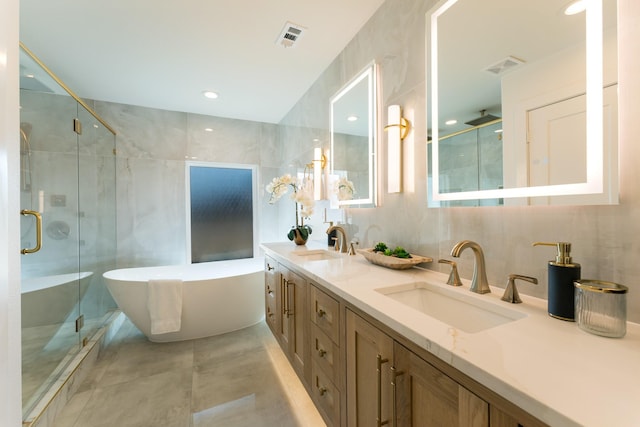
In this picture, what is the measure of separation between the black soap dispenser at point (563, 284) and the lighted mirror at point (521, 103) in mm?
193

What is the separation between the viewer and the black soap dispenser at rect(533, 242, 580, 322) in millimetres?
738

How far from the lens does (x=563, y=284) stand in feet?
2.45

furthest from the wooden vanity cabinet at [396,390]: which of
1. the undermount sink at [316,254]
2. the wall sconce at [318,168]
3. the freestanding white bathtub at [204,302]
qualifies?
the freestanding white bathtub at [204,302]

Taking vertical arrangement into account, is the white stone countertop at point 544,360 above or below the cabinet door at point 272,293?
above

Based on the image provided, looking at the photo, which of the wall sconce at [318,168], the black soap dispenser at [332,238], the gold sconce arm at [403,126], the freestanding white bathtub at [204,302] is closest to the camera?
the gold sconce arm at [403,126]

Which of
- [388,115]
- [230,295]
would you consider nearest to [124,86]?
[230,295]

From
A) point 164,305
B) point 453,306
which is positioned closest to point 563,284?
point 453,306

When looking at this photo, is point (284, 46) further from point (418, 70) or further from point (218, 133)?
point (218, 133)

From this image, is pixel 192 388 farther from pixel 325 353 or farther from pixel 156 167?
pixel 156 167

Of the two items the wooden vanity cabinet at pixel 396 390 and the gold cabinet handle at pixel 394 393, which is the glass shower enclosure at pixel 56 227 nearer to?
the wooden vanity cabinet at pixel 396 390

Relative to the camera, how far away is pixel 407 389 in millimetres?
757

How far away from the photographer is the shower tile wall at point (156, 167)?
321 cm

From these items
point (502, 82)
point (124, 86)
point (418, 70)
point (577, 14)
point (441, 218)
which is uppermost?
point (124, 86)

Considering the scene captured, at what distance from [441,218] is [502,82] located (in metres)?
0.61
